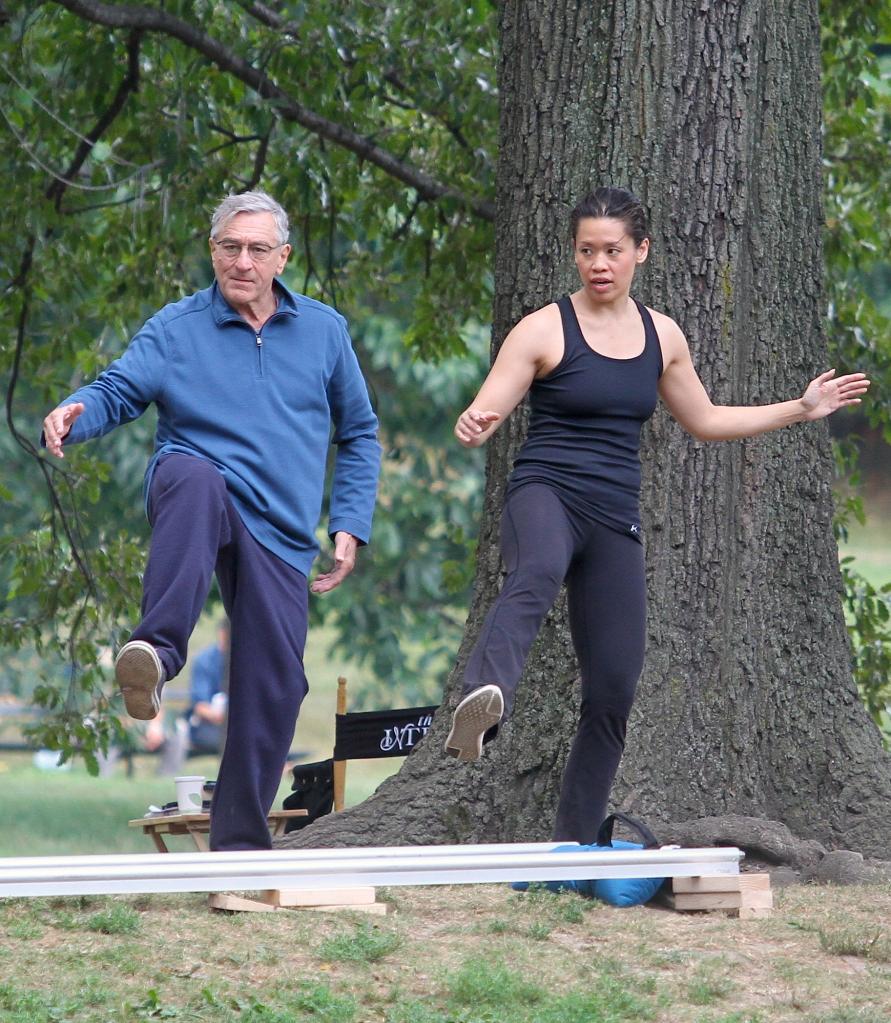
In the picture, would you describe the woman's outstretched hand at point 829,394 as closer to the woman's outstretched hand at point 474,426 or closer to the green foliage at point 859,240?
the woman's outstretched hand at point 474,426

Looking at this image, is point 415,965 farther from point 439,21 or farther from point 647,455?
point 439,21

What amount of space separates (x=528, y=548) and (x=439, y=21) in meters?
5.87

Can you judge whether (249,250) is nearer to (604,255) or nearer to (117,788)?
(604,255)

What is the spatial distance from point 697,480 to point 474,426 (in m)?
1.49

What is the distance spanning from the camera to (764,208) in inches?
243

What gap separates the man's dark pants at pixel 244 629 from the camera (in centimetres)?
459

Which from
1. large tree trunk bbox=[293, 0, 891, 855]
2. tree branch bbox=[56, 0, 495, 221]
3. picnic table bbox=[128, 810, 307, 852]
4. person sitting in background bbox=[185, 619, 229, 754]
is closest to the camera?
large tree trunk bbox=[293, 0, 891, 855]

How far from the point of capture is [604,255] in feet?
16.5

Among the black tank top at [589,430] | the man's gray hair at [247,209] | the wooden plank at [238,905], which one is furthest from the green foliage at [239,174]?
the wooden plank at [238,905]

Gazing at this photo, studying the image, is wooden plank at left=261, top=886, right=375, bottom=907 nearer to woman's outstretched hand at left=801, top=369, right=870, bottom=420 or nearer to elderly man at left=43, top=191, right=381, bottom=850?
elderly man at left=43, top=191, right=381, bottom=850

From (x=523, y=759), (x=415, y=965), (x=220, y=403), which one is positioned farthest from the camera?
(x=523, y=759)

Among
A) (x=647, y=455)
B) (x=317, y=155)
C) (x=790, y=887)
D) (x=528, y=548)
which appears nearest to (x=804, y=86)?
(x=647, y=455)

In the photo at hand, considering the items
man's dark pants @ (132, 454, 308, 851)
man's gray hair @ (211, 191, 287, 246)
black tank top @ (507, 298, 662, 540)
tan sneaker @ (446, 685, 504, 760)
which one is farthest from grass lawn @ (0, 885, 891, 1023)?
man's gray hair @ (211, 191, 287, 246)

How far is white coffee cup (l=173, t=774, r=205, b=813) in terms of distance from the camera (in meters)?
7.82
